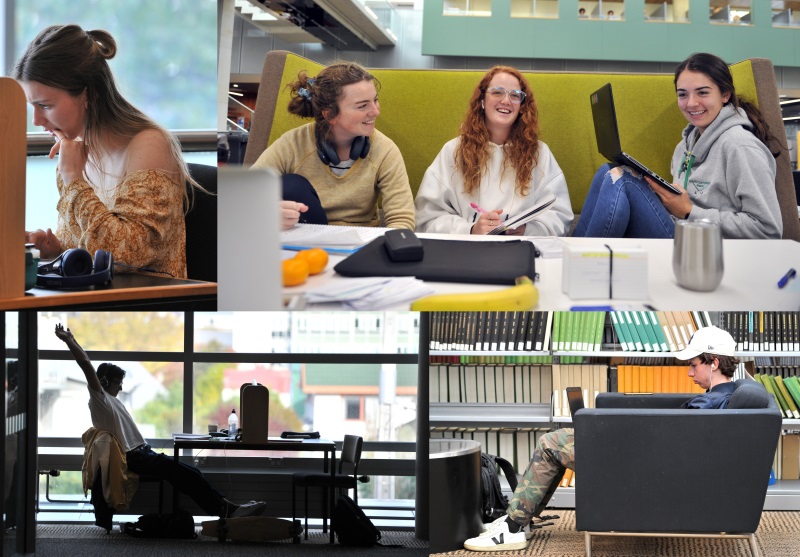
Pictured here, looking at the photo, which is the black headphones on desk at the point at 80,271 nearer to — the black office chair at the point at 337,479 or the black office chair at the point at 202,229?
the black office chair at the point at 202,229

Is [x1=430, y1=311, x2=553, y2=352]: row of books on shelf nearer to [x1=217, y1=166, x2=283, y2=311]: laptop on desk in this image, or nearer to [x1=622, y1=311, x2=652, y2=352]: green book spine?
[x1=622, y1=311, x2=652, y2=352]: green book spine

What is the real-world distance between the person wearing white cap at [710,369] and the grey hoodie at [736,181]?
579 mm

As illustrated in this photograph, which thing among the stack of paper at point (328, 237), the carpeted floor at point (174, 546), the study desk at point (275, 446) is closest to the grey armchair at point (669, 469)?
the carpeted floor at point (174, 546)

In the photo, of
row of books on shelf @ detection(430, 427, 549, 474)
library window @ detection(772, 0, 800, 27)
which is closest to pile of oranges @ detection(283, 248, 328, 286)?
row of books on shelf @ detection(430, 427, 549, 474)

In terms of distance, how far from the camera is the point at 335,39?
1531mm

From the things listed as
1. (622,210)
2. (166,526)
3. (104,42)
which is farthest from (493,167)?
(166,526)

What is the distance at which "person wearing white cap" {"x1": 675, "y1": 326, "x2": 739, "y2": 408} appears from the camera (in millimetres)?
2139

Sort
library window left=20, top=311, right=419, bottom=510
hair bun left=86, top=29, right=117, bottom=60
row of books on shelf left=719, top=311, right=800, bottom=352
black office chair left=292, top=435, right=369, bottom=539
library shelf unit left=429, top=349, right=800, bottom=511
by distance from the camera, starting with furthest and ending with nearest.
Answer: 1. library shelf unit left=429, top=349, right=800, bottom=511
2. black office chair left=292, top=435, right=369, bottom=539
3. library window left=20, top=311, right=419, bottom=510
4. hair bun left=86, top=29, right=117, bottom=60
5. row of books on shelf left=719, top=311, right=800, bottom=352

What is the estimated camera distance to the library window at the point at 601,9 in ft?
4.93

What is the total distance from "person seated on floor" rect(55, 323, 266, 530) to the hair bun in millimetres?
654

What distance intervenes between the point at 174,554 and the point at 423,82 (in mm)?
1260

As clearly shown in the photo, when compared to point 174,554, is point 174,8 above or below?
above

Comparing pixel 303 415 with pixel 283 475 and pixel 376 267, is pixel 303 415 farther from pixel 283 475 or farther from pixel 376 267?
pixel 376 267

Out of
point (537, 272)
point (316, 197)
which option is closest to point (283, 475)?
point (316, 197)
